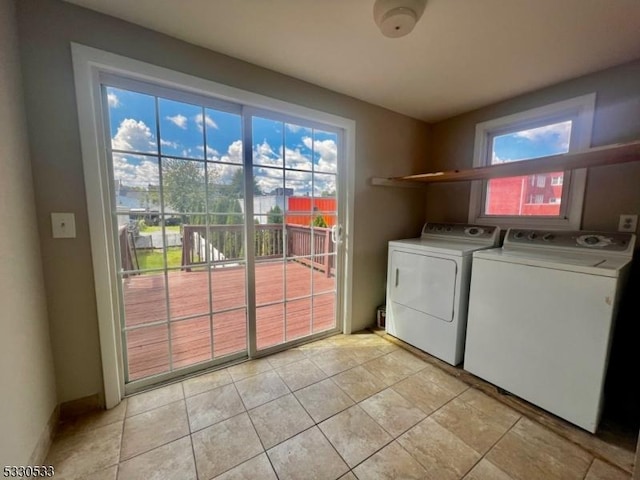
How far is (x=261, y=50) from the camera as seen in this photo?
1635mm

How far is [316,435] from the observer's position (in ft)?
4.53

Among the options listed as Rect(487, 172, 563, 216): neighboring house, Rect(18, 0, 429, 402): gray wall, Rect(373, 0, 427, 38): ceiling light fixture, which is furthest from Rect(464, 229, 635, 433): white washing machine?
Rect(18, 0, 429, 402): gray wall

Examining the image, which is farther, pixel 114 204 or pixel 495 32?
pixel 114 204

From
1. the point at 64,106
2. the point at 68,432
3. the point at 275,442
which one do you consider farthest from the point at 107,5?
the point at 275,442

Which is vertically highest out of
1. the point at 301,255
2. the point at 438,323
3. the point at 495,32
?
the point at 495,32

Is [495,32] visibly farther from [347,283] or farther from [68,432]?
[68,432]

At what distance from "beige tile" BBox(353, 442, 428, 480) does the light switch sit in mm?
1902

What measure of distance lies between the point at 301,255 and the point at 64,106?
1712 millimetres

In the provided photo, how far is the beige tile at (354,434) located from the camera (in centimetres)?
128

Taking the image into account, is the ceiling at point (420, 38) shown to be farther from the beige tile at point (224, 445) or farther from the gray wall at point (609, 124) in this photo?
the beige tile at point (224, 445)

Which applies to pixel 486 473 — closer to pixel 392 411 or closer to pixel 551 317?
pixel 392 411

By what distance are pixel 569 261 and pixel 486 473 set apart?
1.23 meters

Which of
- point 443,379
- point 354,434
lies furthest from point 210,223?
point 443,379

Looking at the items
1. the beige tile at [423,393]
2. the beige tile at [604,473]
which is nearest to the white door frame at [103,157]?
the beige tile at [423,393]
